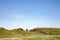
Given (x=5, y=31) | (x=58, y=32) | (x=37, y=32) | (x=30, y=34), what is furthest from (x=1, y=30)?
(x=58, y=32)

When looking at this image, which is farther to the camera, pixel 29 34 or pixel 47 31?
pixel 47 31

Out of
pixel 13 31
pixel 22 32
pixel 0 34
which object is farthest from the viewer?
pixel 22 32

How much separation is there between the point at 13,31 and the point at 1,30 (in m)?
2.57

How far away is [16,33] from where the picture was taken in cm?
2842

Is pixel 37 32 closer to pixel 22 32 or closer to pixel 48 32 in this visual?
pixel 48 32

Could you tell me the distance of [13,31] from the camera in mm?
27609

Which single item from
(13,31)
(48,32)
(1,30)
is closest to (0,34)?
(1,30)

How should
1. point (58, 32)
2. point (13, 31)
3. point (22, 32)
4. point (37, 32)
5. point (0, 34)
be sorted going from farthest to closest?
point (58, 32)
point (37, 32)
point (22, 32)
point (13, 31)
point (0, 34)

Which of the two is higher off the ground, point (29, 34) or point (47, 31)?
point (47, 31)

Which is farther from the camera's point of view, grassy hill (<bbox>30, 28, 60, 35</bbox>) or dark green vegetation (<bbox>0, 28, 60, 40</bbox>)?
grassy hill (<bbox>30, 28, 60, 35</bbox>)

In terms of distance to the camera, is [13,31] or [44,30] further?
[44,30]

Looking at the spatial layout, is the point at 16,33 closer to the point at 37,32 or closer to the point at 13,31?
the point at 13,31

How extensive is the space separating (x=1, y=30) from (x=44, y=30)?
39.3 feet

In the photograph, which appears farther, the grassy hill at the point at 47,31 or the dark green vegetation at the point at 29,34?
the grassy hill at the point at 47,31
